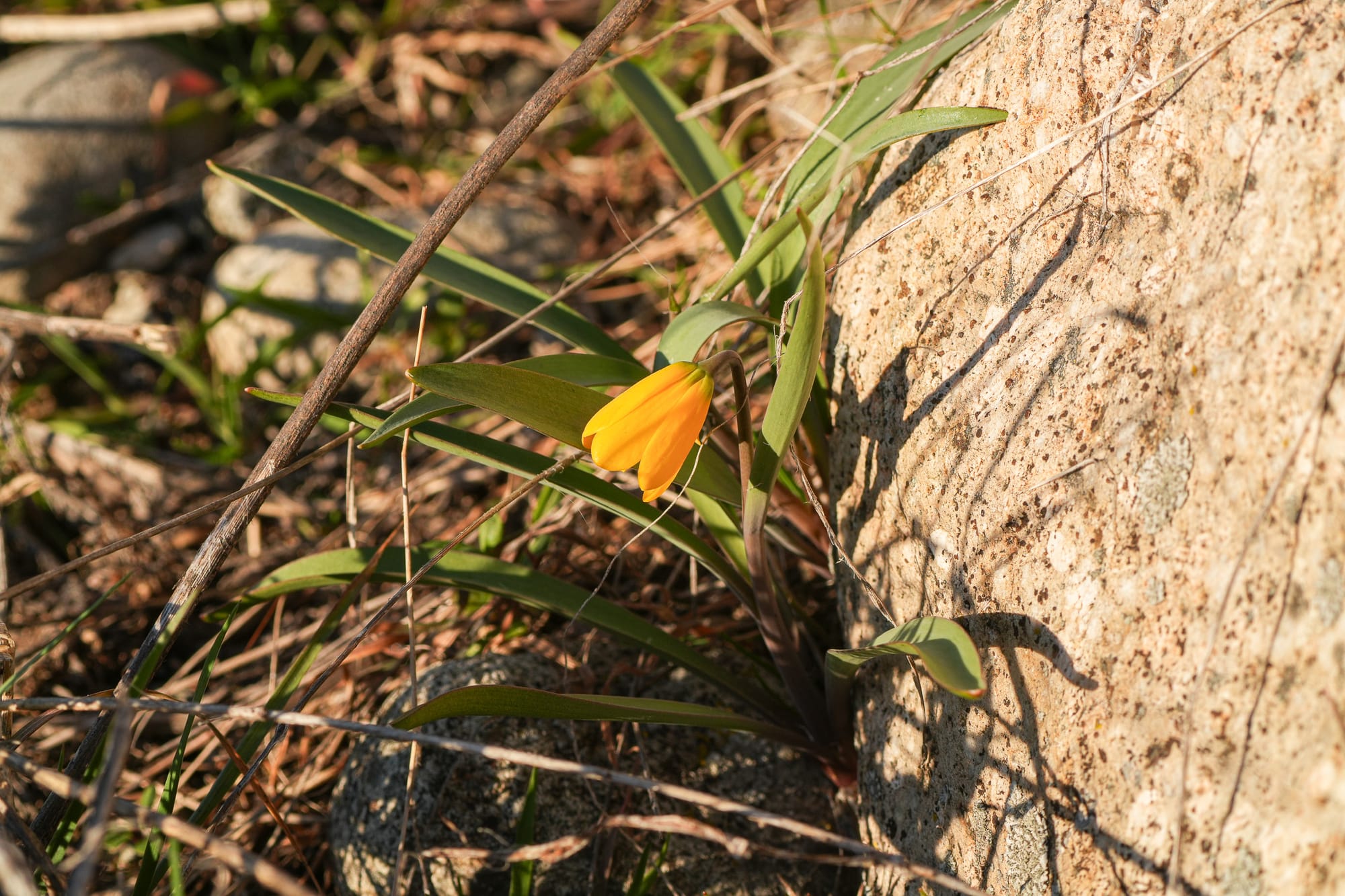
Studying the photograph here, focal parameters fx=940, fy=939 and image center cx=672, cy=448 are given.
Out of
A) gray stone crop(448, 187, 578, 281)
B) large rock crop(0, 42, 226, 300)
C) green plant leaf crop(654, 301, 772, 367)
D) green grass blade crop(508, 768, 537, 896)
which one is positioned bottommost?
green grass blade crop(508, 768, 537, 896)

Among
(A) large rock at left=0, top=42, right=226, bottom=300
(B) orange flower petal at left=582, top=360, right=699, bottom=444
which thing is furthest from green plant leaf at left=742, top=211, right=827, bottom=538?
(A) large rock at left=0, top=42, right=226, bottom=300

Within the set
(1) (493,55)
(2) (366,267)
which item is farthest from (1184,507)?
(1) (493,55)

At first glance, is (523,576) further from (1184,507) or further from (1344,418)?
(1344,418)

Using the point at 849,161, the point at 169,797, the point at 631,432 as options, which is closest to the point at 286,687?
the point at 169,797

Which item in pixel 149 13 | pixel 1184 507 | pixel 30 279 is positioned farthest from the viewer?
pixel 149 13

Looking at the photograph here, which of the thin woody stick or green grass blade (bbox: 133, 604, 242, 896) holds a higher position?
the thin woody stick

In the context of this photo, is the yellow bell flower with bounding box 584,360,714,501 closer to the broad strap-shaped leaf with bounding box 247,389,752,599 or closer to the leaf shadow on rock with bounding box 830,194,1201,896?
the broad strap-shaped leaf with bounding box 247,389,752,599
